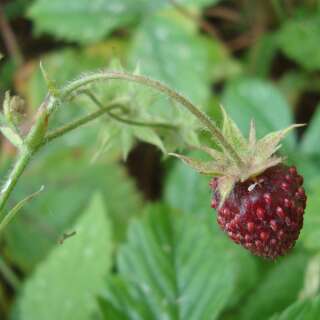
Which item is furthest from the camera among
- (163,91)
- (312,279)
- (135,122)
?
(312,279)

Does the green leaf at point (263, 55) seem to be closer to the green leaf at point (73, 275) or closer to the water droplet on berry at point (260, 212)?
the green leaf at point (73, 275)

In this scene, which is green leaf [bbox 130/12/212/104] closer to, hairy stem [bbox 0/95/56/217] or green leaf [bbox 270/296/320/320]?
green leaf [bbox 270/296/320/320]

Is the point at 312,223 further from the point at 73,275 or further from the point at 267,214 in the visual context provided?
the point at 73,275

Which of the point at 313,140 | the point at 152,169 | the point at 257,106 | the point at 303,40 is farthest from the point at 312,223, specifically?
the point at 152,169

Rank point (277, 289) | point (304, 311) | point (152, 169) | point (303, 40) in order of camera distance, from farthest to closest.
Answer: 1. point (152, 169)
2. point (303, 40)
3. point (277, 289)
4. point (304, 311)

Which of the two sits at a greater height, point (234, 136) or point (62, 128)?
point (62, 128)

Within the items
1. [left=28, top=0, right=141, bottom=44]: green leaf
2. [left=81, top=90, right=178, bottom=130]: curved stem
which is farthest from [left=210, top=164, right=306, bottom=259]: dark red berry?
[left=28, top=0, right=141, bottom=44]: green leaf

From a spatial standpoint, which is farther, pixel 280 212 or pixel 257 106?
pixel 257 106

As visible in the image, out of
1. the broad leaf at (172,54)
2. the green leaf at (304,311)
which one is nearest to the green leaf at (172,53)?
the broad leaf at (172,54)
